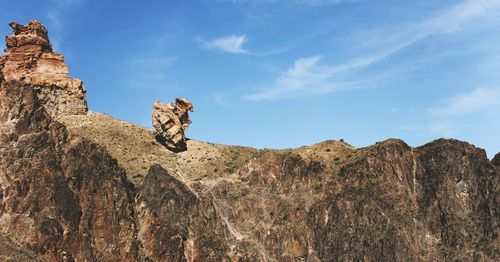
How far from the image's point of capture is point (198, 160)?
151 metres

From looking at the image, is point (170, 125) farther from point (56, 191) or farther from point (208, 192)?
point (56, 191)

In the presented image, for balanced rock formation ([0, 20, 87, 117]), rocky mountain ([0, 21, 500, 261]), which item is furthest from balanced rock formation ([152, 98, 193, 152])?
balanced rock formation ([0, 20, 87, 117])

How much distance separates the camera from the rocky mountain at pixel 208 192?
10850cm

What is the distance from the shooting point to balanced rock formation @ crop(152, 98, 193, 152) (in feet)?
501

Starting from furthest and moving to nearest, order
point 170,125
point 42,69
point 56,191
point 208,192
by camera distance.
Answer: point 42,69
point 170,125
point 208,192
point 56,191

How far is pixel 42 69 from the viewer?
509ft

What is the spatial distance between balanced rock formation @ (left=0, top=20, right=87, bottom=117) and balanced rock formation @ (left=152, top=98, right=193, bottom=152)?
1984cm

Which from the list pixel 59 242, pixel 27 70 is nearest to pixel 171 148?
pixel 27 70

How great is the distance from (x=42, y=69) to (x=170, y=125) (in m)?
36.5

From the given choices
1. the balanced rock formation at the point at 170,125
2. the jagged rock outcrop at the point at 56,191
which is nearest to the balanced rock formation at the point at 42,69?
the balanced rock formation at the point at 170,125

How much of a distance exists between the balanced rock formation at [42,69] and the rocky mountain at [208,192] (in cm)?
30

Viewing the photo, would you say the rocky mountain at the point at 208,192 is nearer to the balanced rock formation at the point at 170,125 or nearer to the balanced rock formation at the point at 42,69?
the balanced rock formation at the point at 42,69

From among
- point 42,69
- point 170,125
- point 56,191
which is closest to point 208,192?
point 170,125

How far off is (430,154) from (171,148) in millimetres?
65019
